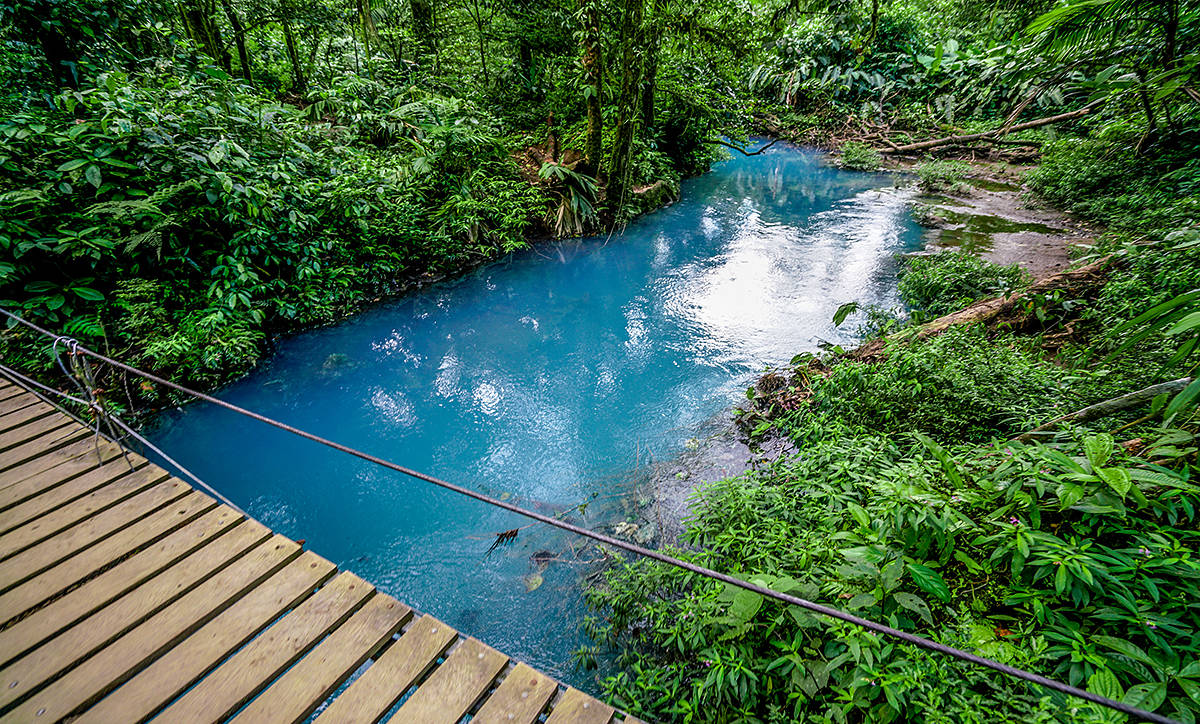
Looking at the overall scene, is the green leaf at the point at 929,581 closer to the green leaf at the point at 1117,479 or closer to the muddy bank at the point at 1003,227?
the green leaf at the point at 1117,479

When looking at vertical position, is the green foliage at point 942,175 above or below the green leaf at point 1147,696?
above

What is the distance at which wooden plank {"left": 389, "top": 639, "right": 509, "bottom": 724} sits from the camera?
62.0 inches

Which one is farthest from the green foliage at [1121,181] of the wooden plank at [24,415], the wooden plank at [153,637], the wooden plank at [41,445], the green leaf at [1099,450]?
the wooden plank at [24,415]

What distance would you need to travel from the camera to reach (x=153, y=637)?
1.78 metres

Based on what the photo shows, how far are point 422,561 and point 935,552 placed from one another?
3.17 meters

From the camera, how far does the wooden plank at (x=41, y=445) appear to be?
261cm

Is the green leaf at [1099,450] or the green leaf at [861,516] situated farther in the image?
the green leaf at [861,516]

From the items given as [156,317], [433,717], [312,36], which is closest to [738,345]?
[433,717]

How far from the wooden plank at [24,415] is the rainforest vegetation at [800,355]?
1.69 metres

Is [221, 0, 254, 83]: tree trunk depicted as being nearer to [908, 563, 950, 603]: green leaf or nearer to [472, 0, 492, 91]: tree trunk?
A: [472, 0, 492, 91]: tree trunk

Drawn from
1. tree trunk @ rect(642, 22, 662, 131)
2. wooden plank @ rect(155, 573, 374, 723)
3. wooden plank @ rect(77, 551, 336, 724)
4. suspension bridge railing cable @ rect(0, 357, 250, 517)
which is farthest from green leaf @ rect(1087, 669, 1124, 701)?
tree trunk @ rect(642, 22, 662, 131)

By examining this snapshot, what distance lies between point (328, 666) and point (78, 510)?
1.80 metres

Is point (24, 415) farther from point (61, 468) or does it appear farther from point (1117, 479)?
point (1117, 479)

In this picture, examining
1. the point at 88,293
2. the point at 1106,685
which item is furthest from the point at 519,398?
the point at 1106,685
